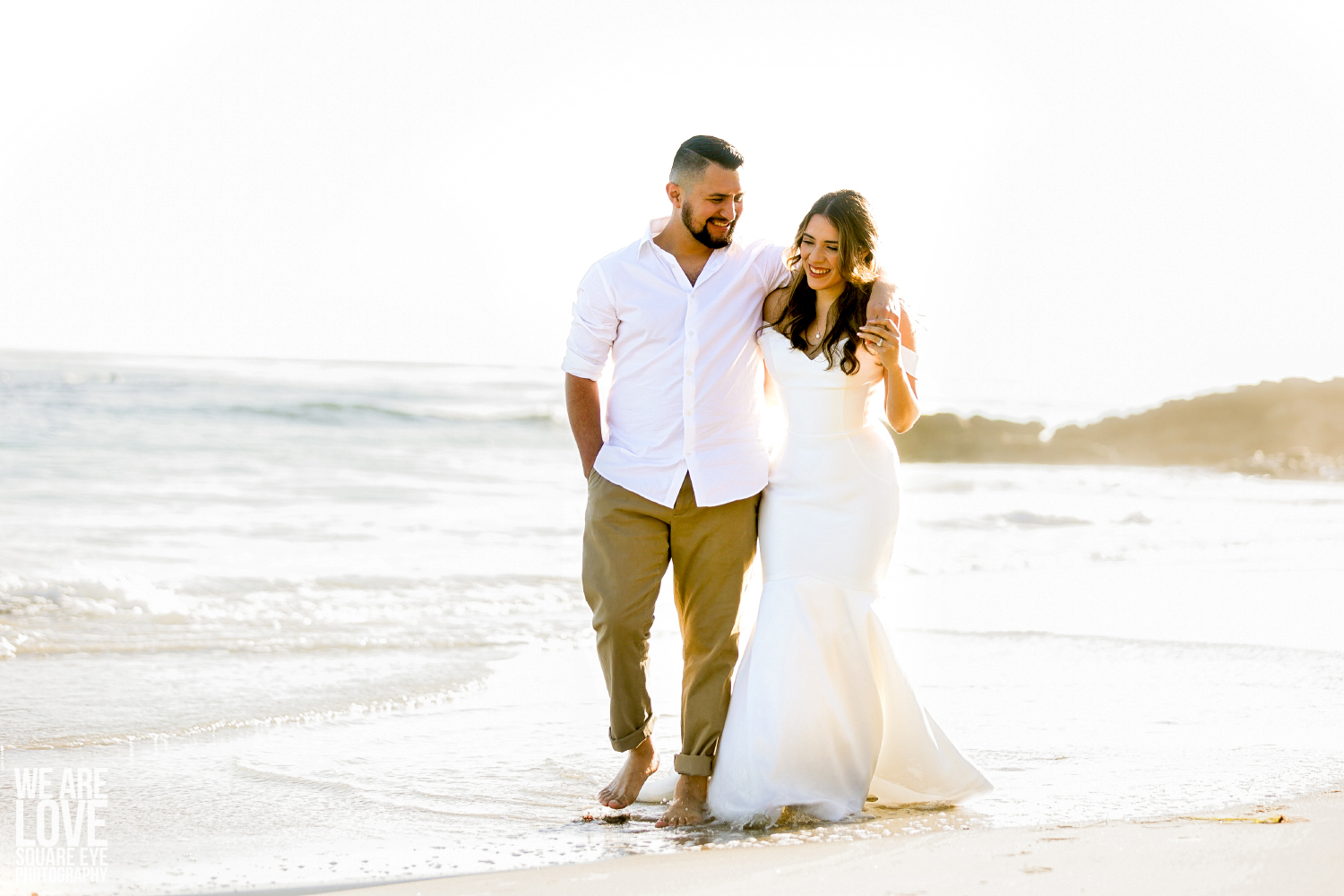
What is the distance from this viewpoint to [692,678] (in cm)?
367

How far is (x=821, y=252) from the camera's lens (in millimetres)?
3533

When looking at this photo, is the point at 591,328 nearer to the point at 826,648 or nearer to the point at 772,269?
the point at 772,269

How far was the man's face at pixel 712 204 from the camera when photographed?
3559 mm

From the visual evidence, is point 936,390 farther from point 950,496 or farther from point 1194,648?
point 1194,648

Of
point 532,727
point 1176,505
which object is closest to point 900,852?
point 532,727

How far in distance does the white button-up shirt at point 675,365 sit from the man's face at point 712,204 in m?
0.09

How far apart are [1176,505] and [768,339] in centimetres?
1222

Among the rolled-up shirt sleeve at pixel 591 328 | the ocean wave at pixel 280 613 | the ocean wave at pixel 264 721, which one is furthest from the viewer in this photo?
the ocean wave at pixel 280 613

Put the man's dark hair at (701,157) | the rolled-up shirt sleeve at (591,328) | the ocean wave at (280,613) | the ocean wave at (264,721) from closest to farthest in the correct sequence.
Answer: the man's dark hair at (701,157)
the rolled-up shirt sleeve at (591,328)
the ocean wave at (264,721)
the ocean wave at (280,613)

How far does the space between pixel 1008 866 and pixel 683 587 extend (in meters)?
1.28

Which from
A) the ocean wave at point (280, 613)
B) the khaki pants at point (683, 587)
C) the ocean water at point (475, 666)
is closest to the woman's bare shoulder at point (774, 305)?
the khaki pants at point (683, 587)

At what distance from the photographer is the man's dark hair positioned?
3549 millimetres

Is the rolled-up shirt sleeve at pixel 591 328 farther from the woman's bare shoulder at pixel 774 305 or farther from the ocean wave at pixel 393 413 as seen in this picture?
the ocean wave at pixel 393 413

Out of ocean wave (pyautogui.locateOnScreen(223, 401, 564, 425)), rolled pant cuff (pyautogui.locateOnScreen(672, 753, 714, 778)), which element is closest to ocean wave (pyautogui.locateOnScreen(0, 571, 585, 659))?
rolled pant cuff (pyautogui.locateOnScreen(672, 753, 714, 778))
